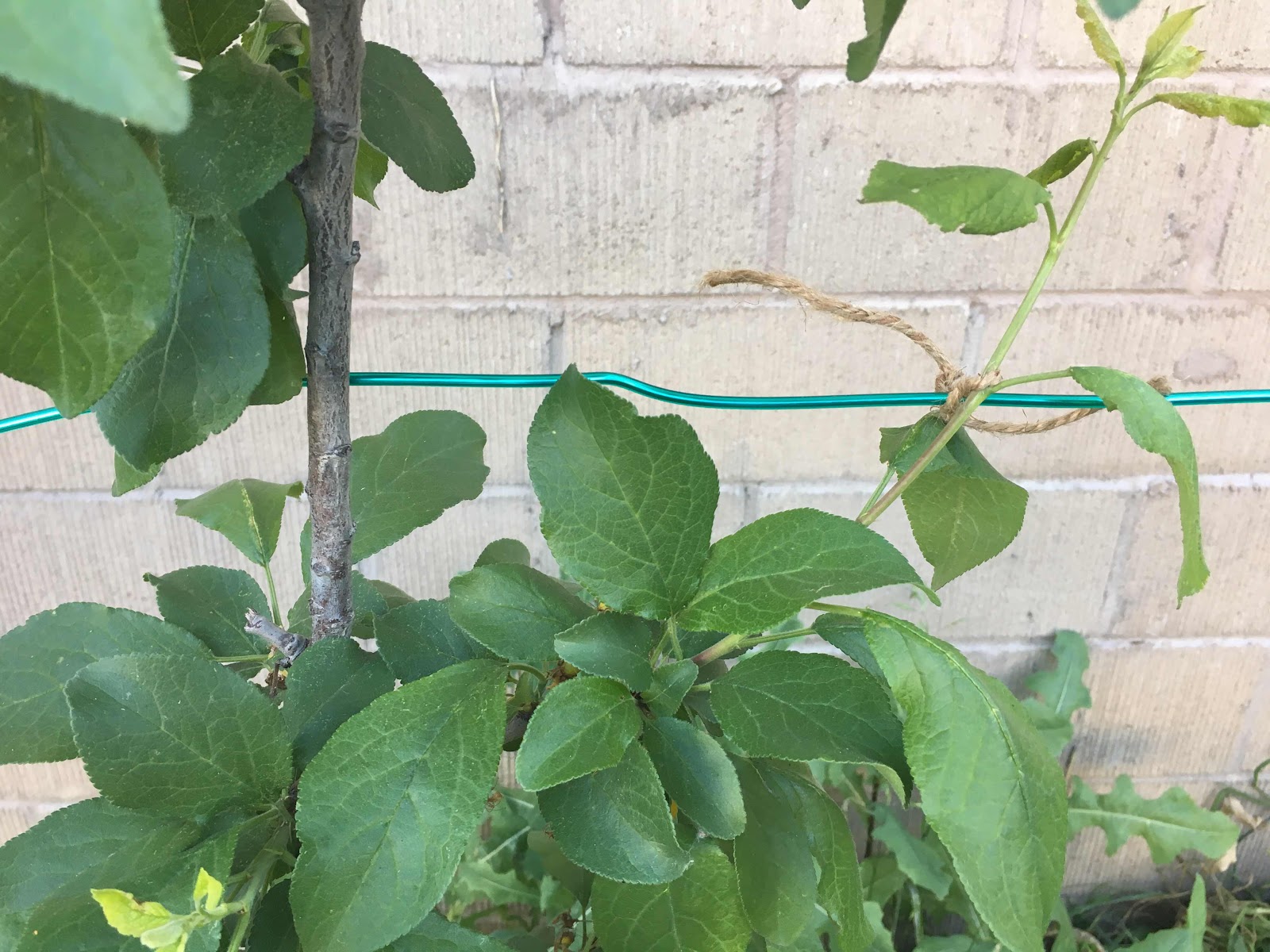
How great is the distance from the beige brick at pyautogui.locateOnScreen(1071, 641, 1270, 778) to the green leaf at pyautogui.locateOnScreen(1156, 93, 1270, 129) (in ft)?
2.50

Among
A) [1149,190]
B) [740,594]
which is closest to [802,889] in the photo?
[740,594]

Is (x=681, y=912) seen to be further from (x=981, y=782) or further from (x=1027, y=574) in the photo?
(x=1027, y=574)

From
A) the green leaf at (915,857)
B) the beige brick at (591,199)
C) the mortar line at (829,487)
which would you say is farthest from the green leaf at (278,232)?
the green leaf at (915,857)

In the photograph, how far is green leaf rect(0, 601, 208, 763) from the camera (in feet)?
0.99

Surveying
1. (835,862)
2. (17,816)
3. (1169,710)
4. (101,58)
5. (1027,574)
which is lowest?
(17,816)

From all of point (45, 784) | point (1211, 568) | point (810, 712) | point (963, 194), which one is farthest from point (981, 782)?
point (45, 784)

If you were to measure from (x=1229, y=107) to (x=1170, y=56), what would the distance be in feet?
0.16

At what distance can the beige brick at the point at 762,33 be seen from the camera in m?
0.62

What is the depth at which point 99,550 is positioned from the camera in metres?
0.80

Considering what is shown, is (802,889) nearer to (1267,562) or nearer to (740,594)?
(740,594)

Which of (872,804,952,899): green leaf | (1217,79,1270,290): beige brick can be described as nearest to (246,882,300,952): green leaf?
(872,804,952,899): green leaf

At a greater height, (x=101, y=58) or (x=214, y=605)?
(x=101, y=58)

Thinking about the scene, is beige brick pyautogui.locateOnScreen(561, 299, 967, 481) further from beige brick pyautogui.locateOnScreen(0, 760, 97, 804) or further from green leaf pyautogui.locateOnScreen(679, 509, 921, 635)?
beige brick pyautogui.locateOnScreen(0, 760, 97, 804)

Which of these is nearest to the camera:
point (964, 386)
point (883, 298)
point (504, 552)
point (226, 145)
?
point (226, 145)
